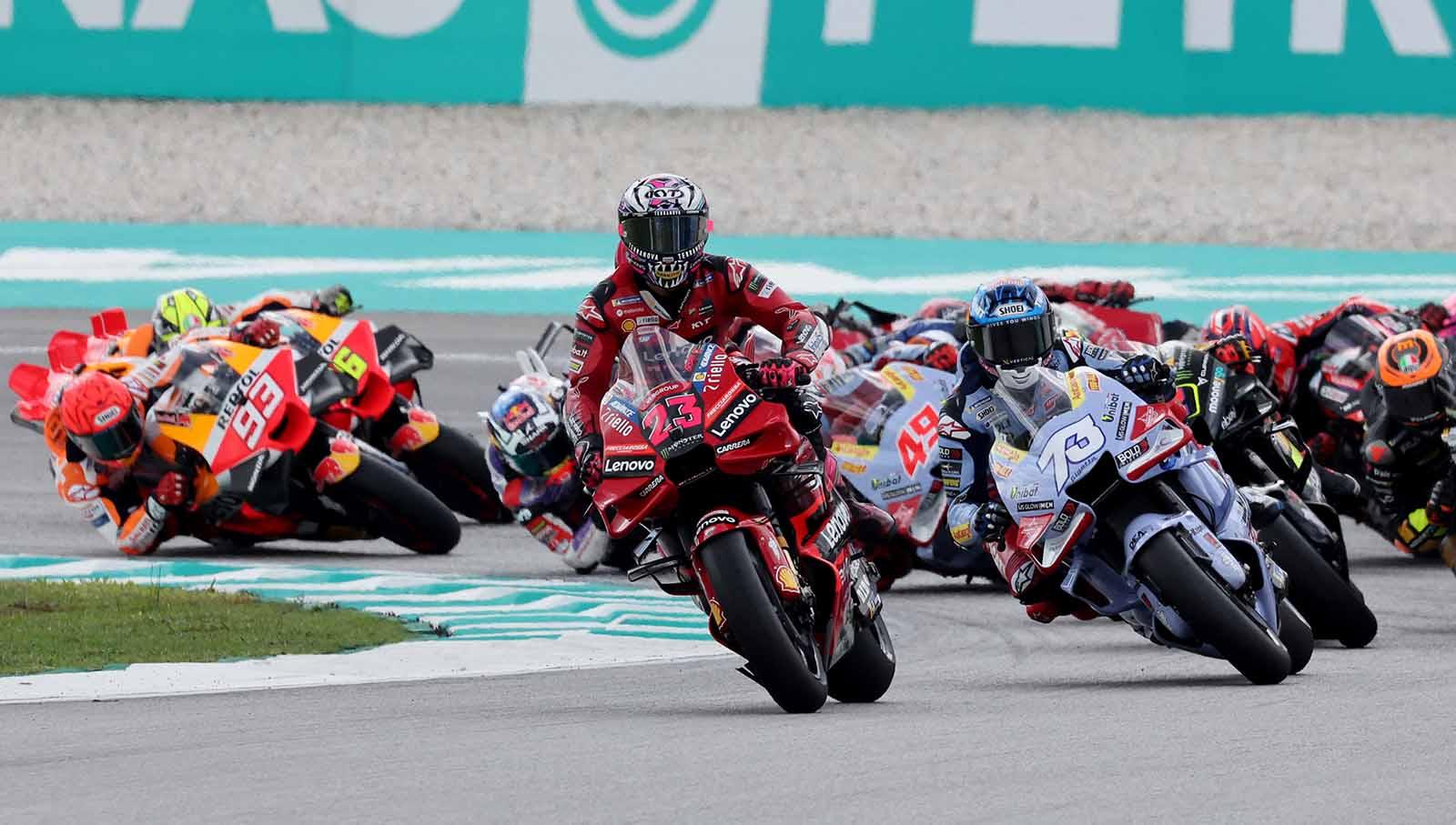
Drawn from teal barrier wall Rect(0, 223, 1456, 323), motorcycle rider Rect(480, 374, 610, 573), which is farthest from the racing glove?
teal barrier wall Rect(0, 223, 1456, 323)

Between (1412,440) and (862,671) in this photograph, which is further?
(1412,440)

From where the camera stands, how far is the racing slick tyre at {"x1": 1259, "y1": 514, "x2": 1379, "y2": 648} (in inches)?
393

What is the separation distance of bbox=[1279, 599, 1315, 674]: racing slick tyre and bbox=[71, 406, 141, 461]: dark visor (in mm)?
6548

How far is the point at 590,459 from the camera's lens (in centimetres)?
859

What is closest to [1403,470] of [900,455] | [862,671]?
[900,455]

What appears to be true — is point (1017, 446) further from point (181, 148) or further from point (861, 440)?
point (181, 148)

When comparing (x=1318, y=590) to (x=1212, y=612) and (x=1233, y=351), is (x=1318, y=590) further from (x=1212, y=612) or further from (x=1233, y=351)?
(x=1212, y=612)

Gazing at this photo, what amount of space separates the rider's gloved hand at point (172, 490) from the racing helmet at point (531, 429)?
1.62m

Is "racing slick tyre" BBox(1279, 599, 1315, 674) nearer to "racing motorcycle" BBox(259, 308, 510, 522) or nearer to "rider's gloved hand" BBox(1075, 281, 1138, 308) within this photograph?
"rider's gloved hand" BBox(1075, 281, 1138, 308)

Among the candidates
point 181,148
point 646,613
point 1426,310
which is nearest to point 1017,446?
point 646,613

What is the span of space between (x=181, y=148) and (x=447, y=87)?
252 centimetres

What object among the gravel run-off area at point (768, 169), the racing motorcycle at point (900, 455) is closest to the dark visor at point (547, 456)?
the racing motorcycle at point (900, 455)

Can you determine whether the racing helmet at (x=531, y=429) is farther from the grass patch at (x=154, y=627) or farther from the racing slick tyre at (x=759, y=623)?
the racing slick tyre at (x=759, y=623)

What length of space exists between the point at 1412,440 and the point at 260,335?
19.3 ft
